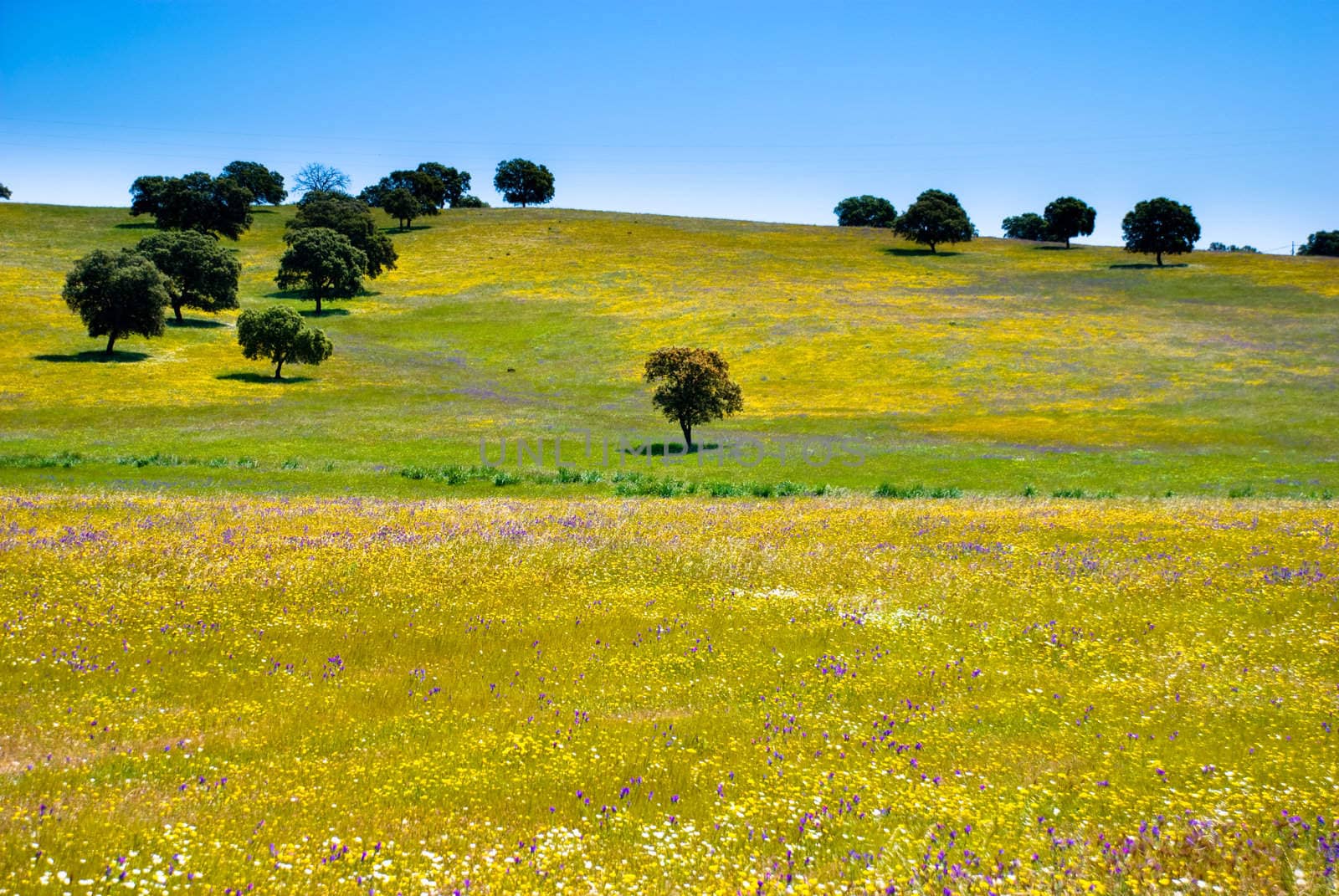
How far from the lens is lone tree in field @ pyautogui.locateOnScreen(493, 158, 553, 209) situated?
7042 inches

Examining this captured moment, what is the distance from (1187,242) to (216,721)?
149015mm

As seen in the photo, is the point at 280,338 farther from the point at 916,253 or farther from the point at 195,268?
the point at 916,253

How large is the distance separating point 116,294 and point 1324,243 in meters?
206

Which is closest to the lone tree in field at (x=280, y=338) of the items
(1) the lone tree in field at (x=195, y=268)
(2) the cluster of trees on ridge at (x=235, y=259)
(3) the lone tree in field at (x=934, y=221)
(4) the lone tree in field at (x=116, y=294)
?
(2) the cluster of trees on ridge at (x=235, y=259)

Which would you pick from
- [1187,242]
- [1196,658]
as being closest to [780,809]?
[1196,658]

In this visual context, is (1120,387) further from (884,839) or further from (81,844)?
(81,844)

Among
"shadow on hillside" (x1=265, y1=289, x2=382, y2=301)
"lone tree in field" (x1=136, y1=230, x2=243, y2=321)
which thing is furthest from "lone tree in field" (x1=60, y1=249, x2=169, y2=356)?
"shadow on hillside" (x1=265, y1=289, x2=382, y2=301)

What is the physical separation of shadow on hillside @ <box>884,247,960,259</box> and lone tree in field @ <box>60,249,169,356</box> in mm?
107346

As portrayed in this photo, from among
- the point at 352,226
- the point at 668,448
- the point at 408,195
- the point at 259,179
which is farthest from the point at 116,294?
the point at 259,179

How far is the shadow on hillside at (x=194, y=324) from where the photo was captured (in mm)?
85938

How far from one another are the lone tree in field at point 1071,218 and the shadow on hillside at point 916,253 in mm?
23352

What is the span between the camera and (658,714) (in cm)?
1027

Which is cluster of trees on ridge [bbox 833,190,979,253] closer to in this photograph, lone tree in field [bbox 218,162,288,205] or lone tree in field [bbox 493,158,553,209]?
lone tree in field [bbox 493,158,553,209]

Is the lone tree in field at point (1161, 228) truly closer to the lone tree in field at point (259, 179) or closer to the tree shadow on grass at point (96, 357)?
the tree shadow on grass at point (96, 357)
